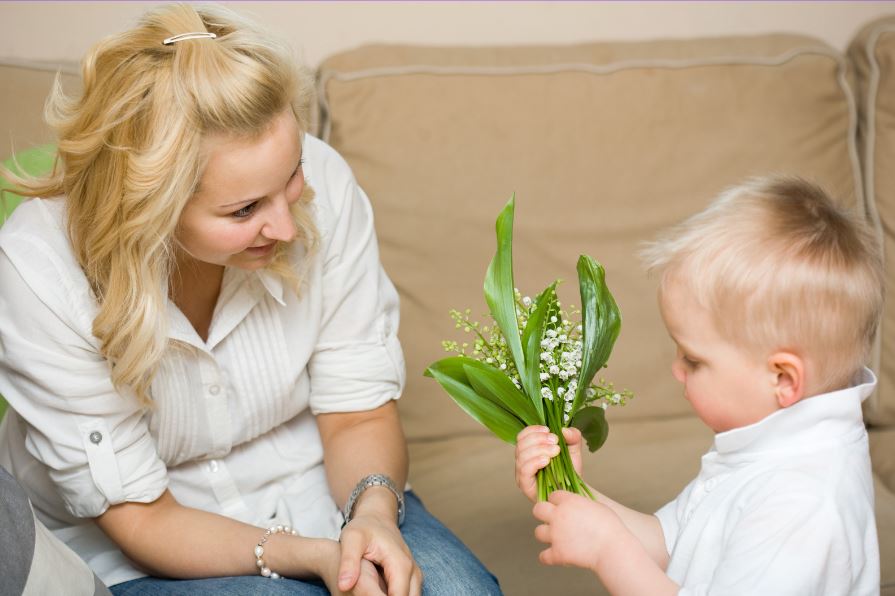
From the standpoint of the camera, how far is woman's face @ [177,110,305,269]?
1.34m

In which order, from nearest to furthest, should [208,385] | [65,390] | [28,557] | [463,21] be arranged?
[28,557] < [65,390] < [208,385] < [463,21]

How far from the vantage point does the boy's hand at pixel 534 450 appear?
132 cm

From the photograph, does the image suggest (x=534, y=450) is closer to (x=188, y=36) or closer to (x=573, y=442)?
(x=573, y=442)

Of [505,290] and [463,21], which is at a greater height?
[463,21]


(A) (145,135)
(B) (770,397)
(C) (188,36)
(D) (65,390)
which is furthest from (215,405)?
(B) (770,397)

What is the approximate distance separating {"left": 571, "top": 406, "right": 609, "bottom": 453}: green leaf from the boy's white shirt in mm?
169

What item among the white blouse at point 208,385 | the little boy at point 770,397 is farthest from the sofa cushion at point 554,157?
the little boy at point 770,397

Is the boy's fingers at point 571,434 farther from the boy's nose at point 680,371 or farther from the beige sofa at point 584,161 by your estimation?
the beige sofa at point 584,161

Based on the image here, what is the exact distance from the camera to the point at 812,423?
118cm

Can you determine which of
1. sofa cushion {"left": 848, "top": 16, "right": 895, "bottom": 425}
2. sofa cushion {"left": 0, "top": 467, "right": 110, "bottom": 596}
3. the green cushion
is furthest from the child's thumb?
sofa cushion {"left": 848, "top": 16, "right": 895, "bottom": 425}

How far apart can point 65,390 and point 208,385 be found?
22cm

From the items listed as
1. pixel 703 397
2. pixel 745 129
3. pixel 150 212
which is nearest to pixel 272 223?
pixel 150 212

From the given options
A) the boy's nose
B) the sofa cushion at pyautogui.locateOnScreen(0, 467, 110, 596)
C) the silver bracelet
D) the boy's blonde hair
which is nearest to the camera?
the sofa cushion at pyautogui.locateOnScreen(0, 467, 110, 596)

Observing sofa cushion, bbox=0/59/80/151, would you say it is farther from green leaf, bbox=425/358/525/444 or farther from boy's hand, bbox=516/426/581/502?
boy's hand, bbox=516/426/581/502
